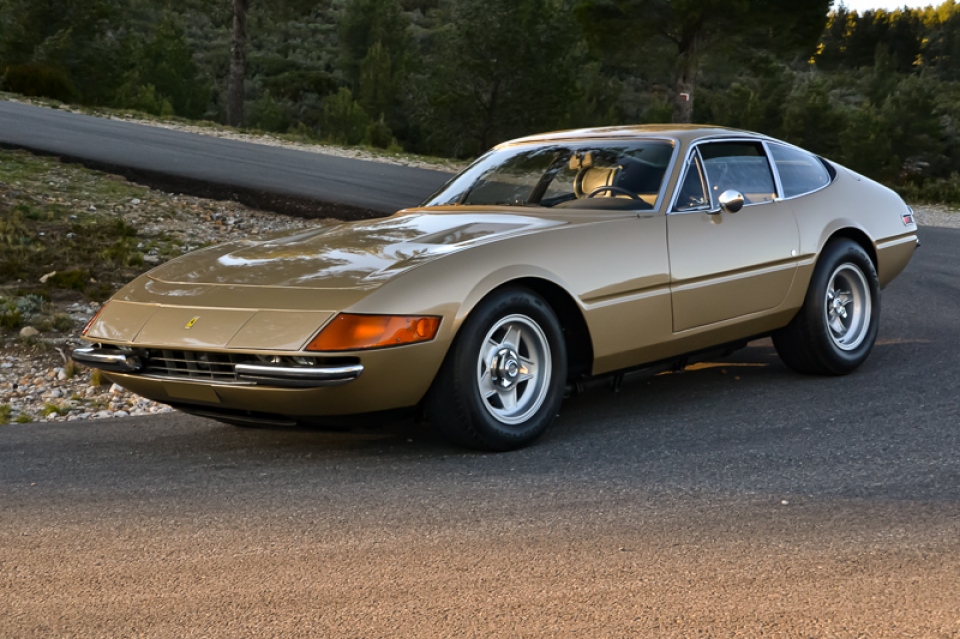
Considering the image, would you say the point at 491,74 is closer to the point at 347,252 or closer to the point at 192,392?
the point at 347,252

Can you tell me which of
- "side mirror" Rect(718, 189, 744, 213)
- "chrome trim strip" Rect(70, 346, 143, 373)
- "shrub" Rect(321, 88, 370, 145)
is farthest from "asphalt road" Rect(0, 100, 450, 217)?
"shrub" Rect(321, 88, 370, 145)

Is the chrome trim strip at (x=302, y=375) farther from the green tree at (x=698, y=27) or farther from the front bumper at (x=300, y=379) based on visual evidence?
the green tree at (x=698, y=27)

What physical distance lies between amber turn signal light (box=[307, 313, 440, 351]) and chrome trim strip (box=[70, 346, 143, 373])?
0.89m

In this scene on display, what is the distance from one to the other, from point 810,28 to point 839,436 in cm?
2816

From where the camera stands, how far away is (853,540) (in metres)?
3.46

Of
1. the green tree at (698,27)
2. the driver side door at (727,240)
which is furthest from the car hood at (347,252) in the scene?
the green tree at (698,27)

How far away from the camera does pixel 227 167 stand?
55.8 feet

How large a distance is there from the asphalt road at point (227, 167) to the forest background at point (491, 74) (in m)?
7.59

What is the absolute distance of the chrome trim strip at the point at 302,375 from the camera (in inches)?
166

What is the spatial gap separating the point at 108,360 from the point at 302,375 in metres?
1.03

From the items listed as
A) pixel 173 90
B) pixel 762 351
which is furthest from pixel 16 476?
pixel 173 90

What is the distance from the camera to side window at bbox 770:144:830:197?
20.4ft

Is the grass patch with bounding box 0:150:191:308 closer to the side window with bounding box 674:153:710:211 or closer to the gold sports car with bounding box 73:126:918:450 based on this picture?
the gold sports car with bounding box 73:126:918:450

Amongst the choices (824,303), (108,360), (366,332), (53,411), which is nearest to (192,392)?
(108,360)
